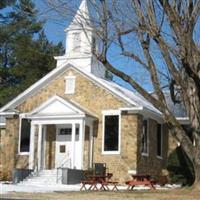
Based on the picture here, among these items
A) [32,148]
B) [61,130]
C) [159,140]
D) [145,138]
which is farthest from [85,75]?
[159,140]

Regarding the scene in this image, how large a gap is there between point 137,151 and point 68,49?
869 centimetres

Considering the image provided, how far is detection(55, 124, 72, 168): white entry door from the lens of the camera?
32562 millimetres

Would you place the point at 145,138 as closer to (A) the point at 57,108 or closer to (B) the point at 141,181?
(A) the point at 57,108

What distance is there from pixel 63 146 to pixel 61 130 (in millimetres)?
1014

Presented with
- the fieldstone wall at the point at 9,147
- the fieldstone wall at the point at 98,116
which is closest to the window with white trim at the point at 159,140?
the fieldstone wall at the point at 98,116

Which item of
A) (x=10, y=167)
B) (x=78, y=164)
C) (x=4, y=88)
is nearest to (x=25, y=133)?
(x=10, y=167)

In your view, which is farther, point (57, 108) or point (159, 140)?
point (159, 140)

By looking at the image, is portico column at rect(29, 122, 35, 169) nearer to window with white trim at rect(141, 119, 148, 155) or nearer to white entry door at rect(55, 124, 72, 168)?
white entry door at rect(55, 124, 72, 168)

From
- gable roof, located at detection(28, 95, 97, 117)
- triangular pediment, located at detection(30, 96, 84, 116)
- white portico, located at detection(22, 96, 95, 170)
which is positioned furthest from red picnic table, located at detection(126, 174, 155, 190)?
triangular pediment, located at detection(30, 96, 84, 116)

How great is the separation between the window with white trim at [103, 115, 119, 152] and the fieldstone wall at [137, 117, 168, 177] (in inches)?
49.2

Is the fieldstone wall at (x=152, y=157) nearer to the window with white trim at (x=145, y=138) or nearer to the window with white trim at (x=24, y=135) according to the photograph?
the window with white trim at (x=145, y=138)

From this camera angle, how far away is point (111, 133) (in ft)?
104

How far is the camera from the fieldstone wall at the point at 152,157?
103 feet

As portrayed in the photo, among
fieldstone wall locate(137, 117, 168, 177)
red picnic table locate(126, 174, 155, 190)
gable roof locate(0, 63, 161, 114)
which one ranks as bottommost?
red picnic table locate(126, 174, 155, 190)
